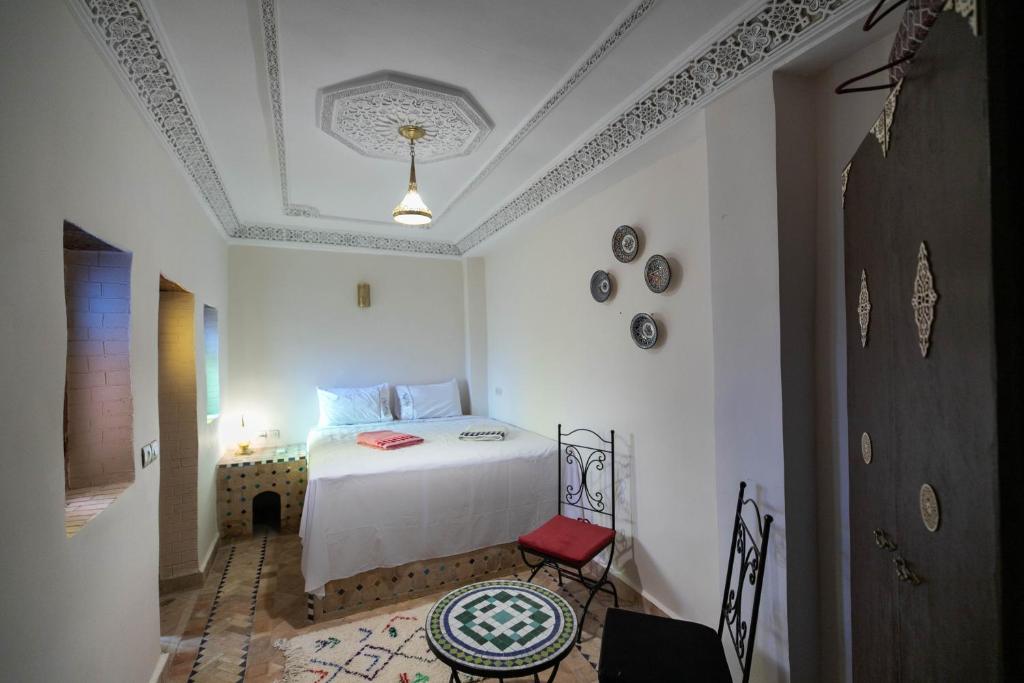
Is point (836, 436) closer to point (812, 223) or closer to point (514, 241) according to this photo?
point (812, 223)

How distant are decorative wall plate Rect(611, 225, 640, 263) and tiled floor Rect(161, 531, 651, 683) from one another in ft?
7.17

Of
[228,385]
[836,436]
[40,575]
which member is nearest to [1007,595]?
[836,436]

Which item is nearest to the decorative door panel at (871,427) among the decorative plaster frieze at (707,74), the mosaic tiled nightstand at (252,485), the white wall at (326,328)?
the decorative plaster frieze at (707,74)

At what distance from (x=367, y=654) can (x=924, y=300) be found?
277 cm

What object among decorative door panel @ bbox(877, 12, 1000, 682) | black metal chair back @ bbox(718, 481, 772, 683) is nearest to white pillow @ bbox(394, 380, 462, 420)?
black metal chair back @ bbox(718, 481, 772, 683)

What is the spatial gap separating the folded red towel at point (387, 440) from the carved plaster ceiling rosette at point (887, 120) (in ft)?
11.0

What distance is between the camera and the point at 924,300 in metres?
0.74

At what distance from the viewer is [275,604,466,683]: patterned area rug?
220cm

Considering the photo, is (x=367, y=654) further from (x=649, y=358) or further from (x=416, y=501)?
(x=649, y=358)

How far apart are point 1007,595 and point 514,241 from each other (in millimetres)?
4243

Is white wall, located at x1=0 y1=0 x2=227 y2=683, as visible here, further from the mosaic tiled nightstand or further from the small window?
the small window

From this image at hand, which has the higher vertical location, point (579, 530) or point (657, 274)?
point (657, 274)

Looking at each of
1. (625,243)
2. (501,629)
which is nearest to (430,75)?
(625,243)

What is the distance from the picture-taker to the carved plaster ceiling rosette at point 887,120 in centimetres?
87
